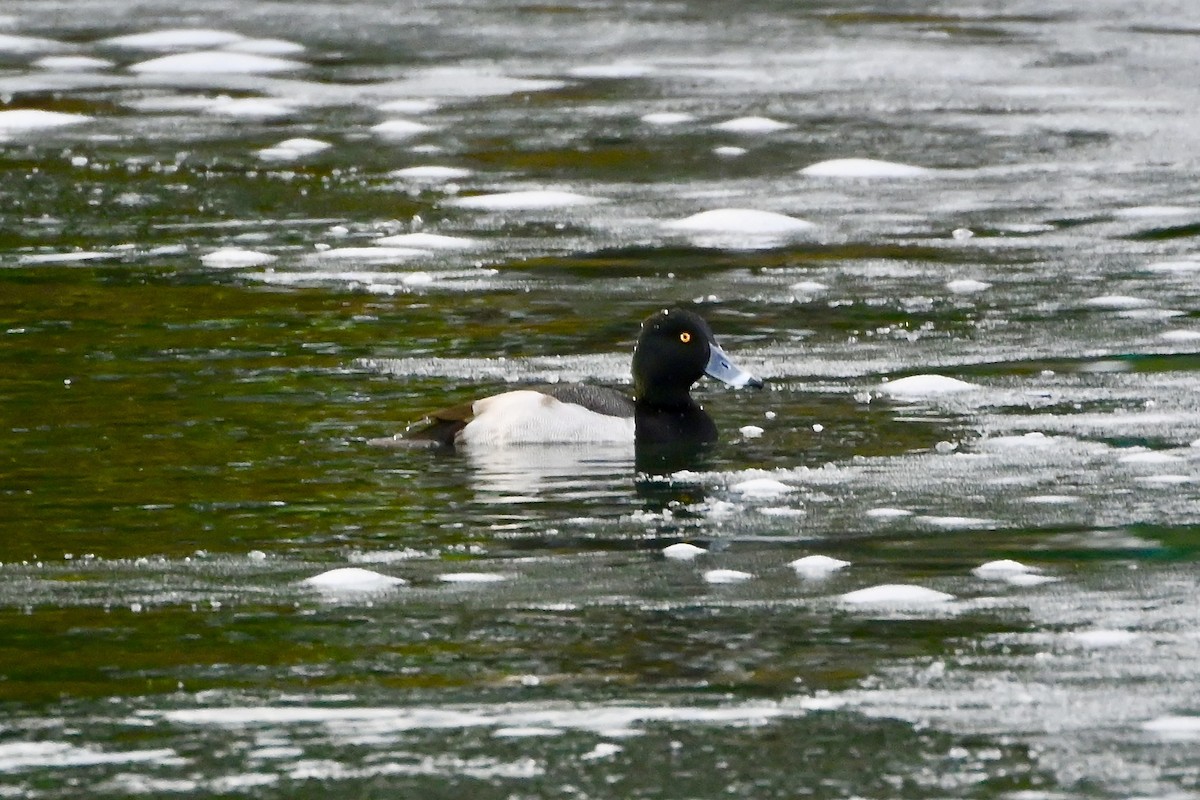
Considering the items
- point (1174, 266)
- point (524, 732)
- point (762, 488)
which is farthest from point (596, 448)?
point (1174, 266)

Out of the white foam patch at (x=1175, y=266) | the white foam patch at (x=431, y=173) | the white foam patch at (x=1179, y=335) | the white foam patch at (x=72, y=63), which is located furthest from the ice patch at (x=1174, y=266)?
the white foam patch at (x=72, y=63)

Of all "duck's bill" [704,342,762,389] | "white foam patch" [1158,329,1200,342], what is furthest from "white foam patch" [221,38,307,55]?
"duck's bill" [704,342,762,389]

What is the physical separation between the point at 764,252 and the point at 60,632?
7.37 metres

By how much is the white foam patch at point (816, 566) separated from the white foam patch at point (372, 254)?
20.2 ft

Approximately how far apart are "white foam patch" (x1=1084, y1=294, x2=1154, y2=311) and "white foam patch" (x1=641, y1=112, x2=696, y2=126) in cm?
602

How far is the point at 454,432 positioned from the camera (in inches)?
368

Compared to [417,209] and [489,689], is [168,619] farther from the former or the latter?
[417,209]

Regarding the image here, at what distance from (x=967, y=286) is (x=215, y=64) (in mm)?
9425

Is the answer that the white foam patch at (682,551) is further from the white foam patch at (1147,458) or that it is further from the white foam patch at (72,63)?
the white foam patch at (72,63)

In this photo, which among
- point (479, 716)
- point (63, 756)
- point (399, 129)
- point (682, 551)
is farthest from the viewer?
point (399, 129)

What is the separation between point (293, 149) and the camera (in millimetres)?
16594

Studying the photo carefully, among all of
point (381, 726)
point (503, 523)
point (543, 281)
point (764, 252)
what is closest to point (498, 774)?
point (381, 726)

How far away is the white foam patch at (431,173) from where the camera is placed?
1557cm

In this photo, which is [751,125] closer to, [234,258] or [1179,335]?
[234,258]
